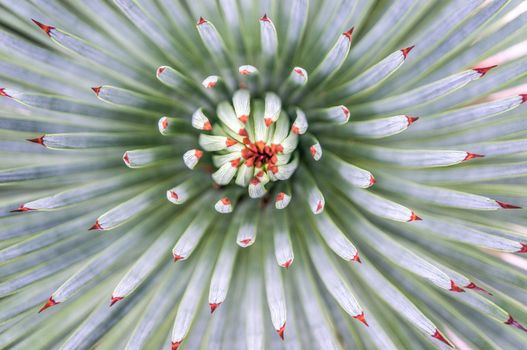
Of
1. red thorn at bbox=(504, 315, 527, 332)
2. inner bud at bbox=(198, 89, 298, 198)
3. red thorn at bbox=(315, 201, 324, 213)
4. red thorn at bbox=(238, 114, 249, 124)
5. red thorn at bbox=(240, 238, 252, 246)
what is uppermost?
red thorn at bbox=(238, 114, 249, 124)

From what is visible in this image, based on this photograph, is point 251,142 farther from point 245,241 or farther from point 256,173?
point 245,241

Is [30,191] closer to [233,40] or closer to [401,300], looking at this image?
[233,40]

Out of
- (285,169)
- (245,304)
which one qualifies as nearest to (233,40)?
(285,169)

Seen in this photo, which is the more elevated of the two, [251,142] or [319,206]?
[251,142]

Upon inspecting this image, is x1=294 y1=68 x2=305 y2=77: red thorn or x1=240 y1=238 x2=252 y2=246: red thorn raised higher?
x1=294 y1=68 x2=305 y2=77: red thorn

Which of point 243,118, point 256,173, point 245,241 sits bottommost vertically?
point 245,241

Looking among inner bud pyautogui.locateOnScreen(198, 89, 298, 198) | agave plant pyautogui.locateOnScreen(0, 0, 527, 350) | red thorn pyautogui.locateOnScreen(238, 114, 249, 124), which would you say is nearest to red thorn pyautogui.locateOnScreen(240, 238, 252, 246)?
agave plant pyautogui.locateOnScreen(0, 0, 527, 350)

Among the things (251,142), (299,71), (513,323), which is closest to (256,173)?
(251,142)

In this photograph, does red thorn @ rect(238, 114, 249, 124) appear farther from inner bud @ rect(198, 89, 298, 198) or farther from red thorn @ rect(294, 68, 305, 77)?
red thorn @ rect(294, 68, 305, 77)
